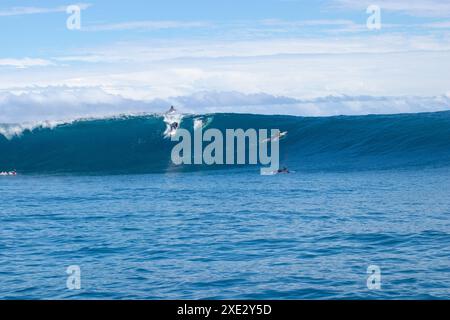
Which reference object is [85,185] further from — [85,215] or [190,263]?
[190,263]

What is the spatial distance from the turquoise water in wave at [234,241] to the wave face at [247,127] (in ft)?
31.0

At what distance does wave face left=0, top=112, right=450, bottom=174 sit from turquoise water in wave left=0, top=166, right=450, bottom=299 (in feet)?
31.0

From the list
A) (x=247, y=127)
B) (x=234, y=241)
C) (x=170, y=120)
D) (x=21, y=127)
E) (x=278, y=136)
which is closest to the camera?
(x=234, y=241)

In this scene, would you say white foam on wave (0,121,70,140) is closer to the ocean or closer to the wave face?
the wave face

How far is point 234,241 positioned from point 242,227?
1983 mm

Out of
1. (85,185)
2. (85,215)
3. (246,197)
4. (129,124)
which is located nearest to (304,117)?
(129,124)

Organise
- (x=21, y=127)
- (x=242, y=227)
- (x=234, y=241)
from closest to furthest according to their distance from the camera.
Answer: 1. (x=234, y=241)
2. (x=242, y=227)
3. (x=21, y=127)

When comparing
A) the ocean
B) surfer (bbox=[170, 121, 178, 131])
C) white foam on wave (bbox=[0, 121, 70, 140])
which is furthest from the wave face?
surfer (bbox=[170, 121, 178, 131])

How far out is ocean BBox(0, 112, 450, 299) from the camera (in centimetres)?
1202

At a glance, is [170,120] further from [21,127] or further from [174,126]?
[21,127]

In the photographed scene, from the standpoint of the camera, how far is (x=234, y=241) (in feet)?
52.5

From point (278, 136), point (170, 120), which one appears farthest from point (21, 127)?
point (278, 136)

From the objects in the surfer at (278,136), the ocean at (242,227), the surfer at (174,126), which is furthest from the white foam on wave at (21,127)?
the surfer at (278,136)
